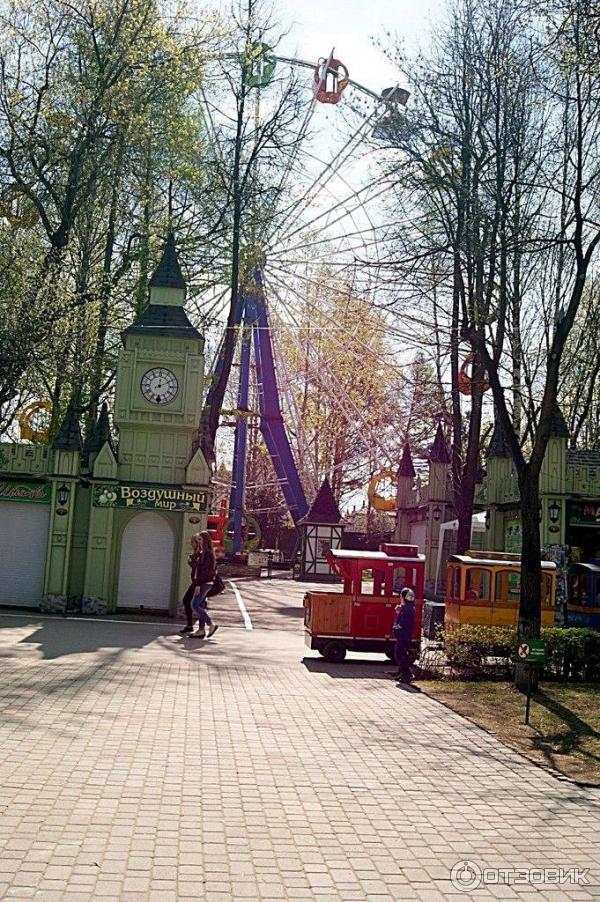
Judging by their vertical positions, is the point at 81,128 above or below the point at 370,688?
above

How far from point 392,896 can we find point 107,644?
12.1 meters

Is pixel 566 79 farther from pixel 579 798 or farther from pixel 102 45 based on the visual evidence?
pixel 102 45

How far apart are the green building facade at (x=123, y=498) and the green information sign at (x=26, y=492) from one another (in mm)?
25

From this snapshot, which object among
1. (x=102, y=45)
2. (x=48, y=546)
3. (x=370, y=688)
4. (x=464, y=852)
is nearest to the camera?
(x=464, y=852)

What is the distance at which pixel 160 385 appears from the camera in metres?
24.6

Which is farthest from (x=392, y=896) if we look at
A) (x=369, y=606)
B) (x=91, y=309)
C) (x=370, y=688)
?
(x=91, y=309)

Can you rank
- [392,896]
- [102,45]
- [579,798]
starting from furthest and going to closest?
1. [102,45]
2. [579,798]
3. [392,896]

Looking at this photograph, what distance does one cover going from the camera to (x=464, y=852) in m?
6.87

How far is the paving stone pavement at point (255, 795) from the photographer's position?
19.9ft

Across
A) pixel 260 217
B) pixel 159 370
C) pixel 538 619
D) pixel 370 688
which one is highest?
pixel 260 217

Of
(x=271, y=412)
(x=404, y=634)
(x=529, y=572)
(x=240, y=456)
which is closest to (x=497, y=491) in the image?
(x=529, y=572)

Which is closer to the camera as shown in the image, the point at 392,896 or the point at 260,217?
the point at 392,896

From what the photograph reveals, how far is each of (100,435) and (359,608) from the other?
35.3 feet

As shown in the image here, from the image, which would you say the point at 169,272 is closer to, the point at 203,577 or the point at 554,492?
the point at 203,577
